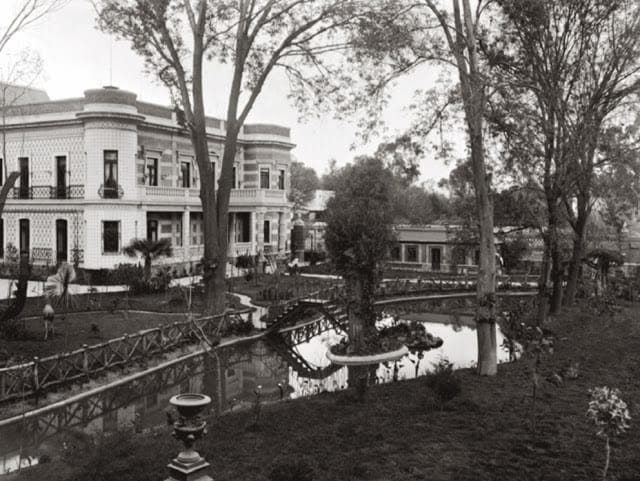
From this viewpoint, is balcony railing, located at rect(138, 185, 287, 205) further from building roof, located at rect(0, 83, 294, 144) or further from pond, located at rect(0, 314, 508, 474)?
pond, located at rect(0, 314, 508, 474)

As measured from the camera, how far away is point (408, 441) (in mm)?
9648

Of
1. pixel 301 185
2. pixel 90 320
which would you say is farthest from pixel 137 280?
pixel 301 185

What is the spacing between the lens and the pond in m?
11.5

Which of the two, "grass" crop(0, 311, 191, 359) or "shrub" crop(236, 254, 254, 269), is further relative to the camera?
"shrub" crop(236, 254, 254, 269)

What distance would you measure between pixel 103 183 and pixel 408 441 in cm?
2436

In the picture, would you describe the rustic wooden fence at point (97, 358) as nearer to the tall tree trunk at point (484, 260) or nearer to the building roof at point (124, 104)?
the tall tree trunk at point (484, 260)

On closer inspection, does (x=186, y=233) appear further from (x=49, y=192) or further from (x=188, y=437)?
(x=188, y=437)

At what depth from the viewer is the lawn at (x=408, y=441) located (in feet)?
27.6

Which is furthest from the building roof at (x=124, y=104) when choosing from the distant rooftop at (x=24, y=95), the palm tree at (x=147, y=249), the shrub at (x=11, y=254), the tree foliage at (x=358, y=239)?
the tree foliage at (x=358, y=239)

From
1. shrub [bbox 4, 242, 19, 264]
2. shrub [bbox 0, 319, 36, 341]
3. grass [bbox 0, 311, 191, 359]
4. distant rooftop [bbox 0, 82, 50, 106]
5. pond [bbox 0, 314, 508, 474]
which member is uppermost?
distant rooftop [bbox 0, 82, 50, 106]

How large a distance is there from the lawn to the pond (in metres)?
1.57

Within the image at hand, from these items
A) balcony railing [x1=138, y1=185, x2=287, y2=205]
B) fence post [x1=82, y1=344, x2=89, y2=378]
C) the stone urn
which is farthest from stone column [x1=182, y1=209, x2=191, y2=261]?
the stone urn

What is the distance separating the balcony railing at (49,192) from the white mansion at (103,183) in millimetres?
Result: 54

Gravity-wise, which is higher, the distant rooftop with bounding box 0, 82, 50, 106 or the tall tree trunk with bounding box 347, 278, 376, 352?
the distant rooftop with bounding box 0, 82, 50, 106
